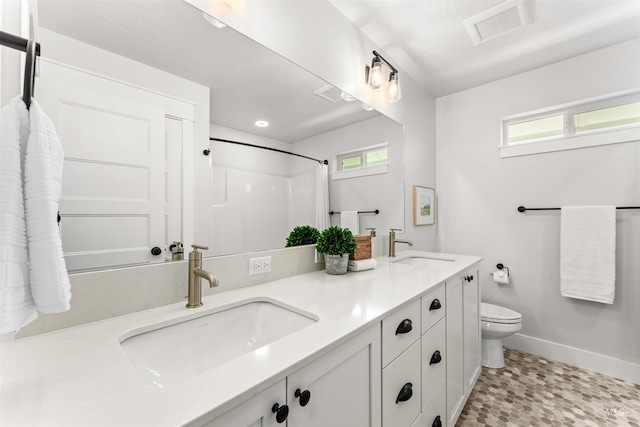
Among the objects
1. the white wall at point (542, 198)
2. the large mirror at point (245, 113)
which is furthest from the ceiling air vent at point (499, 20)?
the large mirror at point (245, 113)

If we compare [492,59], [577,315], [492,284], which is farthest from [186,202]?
[577,315]

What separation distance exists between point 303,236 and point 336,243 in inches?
7.9

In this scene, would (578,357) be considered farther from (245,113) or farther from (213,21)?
(213,21)

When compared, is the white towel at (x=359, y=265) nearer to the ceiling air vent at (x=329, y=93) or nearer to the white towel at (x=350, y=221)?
the white towel at (x=350, y=221)

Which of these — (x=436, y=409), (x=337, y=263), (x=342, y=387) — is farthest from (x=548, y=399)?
(x=342, y=387)

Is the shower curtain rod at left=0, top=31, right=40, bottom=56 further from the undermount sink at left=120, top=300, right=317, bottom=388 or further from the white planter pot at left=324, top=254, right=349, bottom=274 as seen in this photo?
the white planter pot at left=324, top=254, right=349, bottom=274

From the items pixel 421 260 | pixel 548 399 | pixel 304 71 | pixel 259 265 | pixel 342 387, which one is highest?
pixel 304 71

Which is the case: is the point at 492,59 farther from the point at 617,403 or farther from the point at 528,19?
the point at 617,403

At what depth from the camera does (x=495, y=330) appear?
2.10 m

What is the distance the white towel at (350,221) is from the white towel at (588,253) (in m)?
1.70

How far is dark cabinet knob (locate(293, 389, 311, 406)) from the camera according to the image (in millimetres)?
655

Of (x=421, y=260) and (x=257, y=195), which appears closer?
(x=257, y=195)

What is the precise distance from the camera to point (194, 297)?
37.9 inches

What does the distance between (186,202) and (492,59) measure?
2.59 metres
